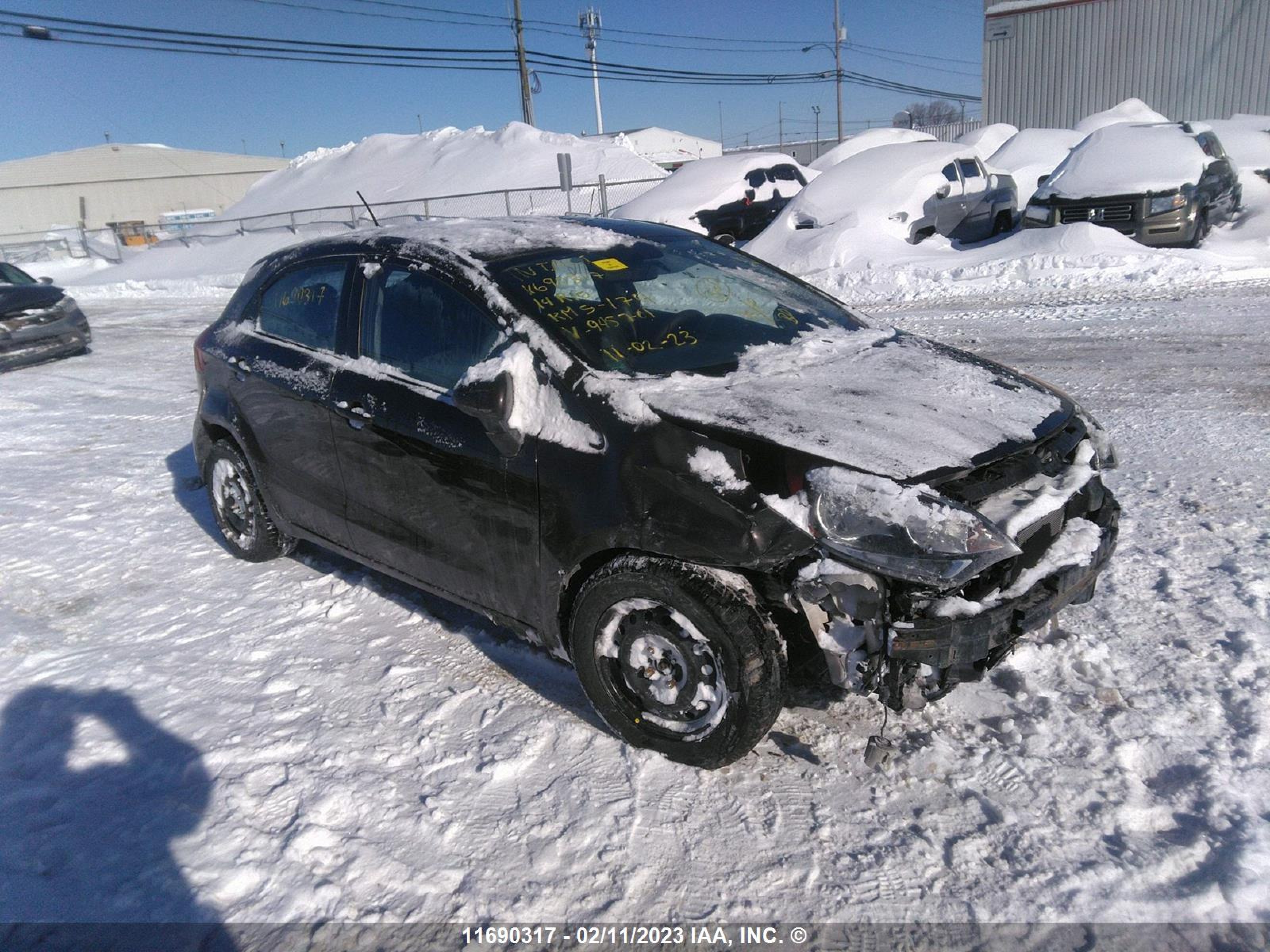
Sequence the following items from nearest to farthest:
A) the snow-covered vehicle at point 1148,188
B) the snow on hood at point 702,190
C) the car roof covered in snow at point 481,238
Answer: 1. the car roof covered in snow at point 481,238
2. the snow-covered vehicle at point 1148,188
3. the snow on hood at point 702,190

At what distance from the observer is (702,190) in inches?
670

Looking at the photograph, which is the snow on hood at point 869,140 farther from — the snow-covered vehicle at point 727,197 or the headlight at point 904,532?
the headlight at point 904,532

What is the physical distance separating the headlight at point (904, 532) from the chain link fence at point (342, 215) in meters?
18.0

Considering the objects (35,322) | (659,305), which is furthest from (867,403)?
(35,322)

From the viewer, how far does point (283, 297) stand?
437cm

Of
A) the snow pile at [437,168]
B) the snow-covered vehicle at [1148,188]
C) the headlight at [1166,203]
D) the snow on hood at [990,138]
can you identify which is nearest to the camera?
the headlight at [1166,203]

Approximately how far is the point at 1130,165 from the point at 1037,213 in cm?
135

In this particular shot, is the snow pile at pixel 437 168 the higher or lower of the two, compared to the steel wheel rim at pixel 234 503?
higher

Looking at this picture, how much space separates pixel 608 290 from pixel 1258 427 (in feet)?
14.8

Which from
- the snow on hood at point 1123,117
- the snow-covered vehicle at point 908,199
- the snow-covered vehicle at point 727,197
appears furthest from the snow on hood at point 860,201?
the snow on hood at point 1123,117

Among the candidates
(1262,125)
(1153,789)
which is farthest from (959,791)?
(1262,125)

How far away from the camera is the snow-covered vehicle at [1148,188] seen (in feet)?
38.0

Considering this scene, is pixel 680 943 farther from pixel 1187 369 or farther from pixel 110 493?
pixel 1187 369

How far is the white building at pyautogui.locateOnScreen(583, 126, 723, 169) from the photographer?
4978cm
